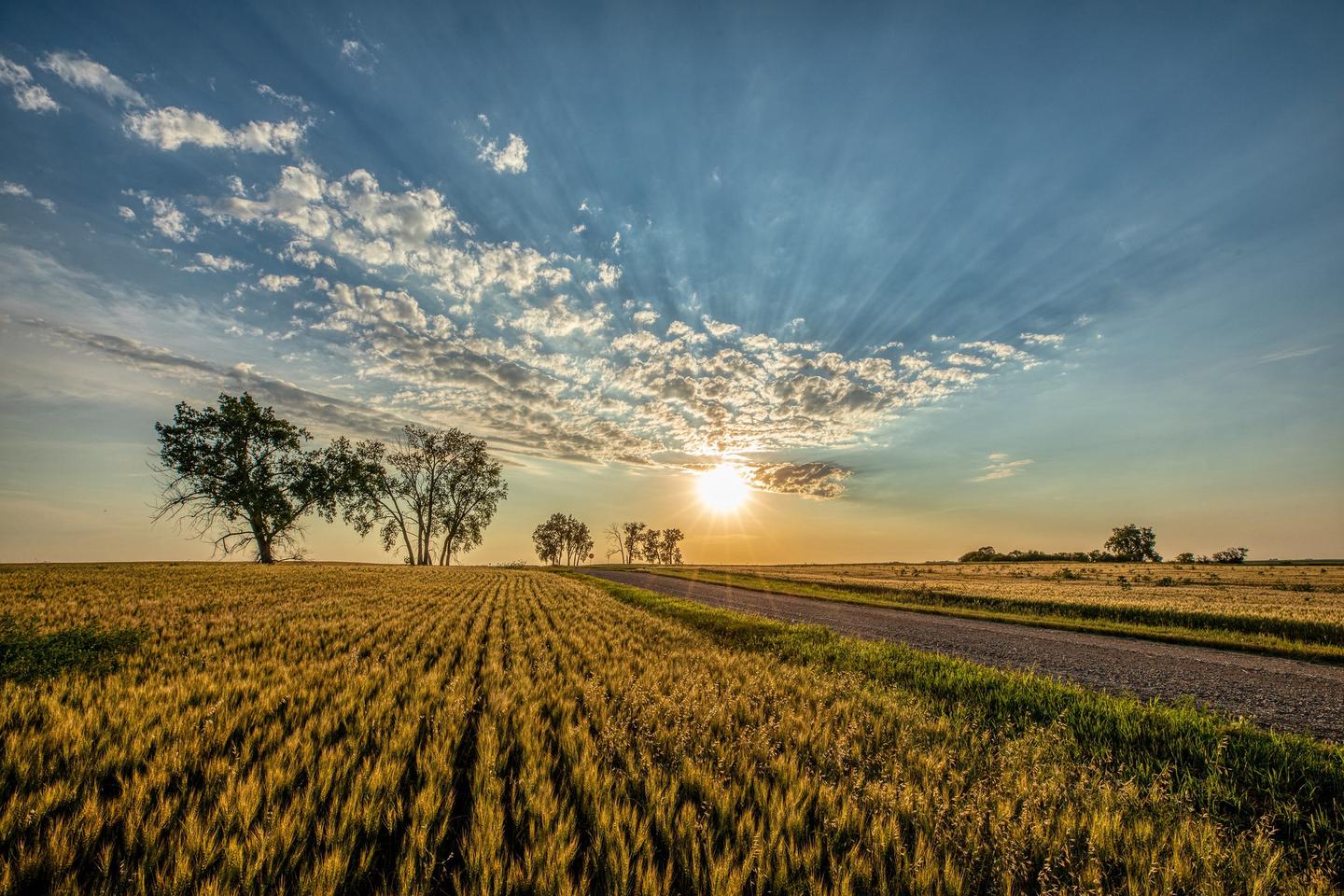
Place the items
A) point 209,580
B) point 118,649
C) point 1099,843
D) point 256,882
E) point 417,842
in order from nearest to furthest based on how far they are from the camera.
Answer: point 256,882 → point 417,842 → point 1099,843 → point 118,649 → point 209,580

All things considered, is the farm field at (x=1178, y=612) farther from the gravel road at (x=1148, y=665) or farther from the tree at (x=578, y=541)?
the tree at (x=578, y=541)

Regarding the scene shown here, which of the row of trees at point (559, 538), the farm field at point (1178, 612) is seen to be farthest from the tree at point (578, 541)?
the farm field at point (1178, 612)

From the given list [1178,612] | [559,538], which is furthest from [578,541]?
[1178,612]

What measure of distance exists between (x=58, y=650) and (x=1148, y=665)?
21.8 meters

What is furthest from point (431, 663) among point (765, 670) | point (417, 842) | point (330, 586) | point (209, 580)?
point (209, 580)

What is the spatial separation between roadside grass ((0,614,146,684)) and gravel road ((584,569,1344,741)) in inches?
589

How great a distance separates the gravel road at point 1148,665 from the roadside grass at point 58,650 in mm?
14972

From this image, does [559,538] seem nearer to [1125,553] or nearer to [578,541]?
[578,541]

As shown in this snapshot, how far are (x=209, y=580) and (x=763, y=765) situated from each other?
2721cm

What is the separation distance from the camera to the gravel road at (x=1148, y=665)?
28.0 ft

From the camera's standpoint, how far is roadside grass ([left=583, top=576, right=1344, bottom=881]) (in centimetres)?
428

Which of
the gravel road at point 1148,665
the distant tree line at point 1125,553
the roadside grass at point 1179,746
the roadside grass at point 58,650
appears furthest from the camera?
the distant tree line at point 1125,553

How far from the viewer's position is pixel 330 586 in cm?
2139

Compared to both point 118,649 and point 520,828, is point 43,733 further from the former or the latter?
point 118,649
